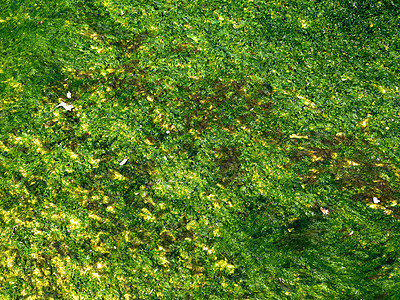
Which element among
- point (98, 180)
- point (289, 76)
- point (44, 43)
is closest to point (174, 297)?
point (98, 180)

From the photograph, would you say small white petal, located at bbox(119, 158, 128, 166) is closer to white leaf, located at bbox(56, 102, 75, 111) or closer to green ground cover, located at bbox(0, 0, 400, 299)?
green ground cover, located at bbox(0, 0, 400, 299)

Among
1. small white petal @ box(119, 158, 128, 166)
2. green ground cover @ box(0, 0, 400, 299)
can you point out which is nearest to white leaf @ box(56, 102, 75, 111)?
green ground cover @ box(0, 0, 400, 299)

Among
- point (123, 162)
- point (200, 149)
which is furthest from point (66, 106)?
point (200, 149)

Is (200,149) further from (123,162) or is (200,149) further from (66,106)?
(66,106)

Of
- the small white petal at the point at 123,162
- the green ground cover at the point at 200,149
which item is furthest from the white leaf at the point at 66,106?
the small white petal at the point at 123,162

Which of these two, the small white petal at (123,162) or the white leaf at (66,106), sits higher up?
the white leaf at (66,106)

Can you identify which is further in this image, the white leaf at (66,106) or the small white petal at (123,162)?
the white leaf at (66,106)

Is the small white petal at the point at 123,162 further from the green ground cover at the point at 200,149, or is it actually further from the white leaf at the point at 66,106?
the white leaf at the point at 66,106

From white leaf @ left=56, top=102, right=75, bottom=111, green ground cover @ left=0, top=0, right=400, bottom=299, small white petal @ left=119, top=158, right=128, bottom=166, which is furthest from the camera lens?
white leaf @ left=56, top=102, right=75, bottom=111
